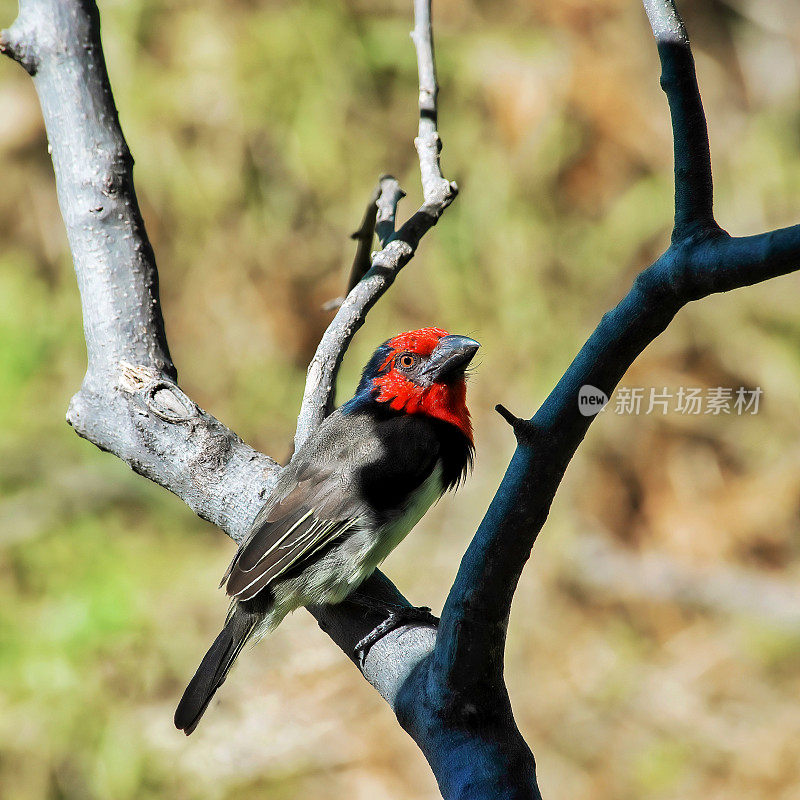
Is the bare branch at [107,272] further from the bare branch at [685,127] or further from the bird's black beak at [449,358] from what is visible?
the bare branch at [685,127]

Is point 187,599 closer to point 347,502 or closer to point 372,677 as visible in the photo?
point 347,502

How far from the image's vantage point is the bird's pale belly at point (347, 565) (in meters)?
2.70

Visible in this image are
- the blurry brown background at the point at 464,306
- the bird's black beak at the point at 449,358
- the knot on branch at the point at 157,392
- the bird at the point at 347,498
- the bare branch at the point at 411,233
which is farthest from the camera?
the blurry brown background at the point at 464,306

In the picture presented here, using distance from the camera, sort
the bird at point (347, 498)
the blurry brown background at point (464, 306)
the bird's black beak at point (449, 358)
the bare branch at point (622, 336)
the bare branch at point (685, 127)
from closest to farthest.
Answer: the bare branch at point (622, 336) → the bare branch at point (685, 127) → the bird at point (347, 498) → the bird's black beak at point (449, 358) → the blurry brown background at point (464, 306)

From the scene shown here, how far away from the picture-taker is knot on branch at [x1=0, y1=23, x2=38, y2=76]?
2.59m

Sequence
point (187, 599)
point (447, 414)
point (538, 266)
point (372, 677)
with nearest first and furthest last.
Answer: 1. point (372, 677)
2. point (447, 414)
3. point (187, 599)
4. point (538, 266)

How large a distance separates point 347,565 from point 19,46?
178 cm

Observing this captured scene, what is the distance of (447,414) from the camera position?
3141mm

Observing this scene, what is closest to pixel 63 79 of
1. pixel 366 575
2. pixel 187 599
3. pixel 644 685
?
pixel 366 575

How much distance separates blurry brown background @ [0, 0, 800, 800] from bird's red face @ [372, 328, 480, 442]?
2.50 meters

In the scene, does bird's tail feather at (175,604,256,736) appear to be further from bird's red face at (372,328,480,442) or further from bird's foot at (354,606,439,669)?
bird's red face at (372,328,480,442)

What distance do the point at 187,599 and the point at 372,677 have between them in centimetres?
364

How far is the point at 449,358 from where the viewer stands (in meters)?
3.09

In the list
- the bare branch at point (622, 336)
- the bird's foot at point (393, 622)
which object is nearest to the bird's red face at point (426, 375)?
the bird's foot at point (393, 622)
